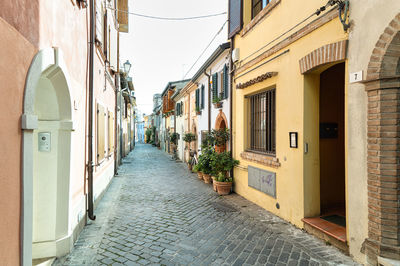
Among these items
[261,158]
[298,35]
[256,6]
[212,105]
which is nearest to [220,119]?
[212,105]

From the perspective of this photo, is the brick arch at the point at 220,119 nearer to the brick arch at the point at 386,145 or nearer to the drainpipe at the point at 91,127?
the drainpipe at the point at 91,127

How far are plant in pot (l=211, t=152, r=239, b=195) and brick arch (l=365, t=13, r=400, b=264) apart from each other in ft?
14.9

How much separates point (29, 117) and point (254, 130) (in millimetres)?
5648

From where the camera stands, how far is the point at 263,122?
255 inches

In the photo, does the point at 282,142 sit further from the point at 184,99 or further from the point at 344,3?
the point at 184,99

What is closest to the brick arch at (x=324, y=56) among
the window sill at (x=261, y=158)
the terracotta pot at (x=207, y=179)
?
the window sill at (x=261, y=158)

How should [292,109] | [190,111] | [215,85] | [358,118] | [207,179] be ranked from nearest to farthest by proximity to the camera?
1. [358,118]
2. [292,109]
3. [207,179]
4. [215,85]
5. [190,111]

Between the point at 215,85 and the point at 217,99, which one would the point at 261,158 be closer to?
the point at 217,99

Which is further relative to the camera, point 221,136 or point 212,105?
Answer: point 212,105

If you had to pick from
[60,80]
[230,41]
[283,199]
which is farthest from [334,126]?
[60,80]

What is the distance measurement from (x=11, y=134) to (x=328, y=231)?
456 cm

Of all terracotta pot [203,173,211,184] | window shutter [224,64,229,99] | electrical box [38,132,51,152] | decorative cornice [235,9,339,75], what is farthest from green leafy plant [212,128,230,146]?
electrical box [38,132,51,152]

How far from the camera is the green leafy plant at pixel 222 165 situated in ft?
24.7

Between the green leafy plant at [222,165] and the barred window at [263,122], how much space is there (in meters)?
0.87
